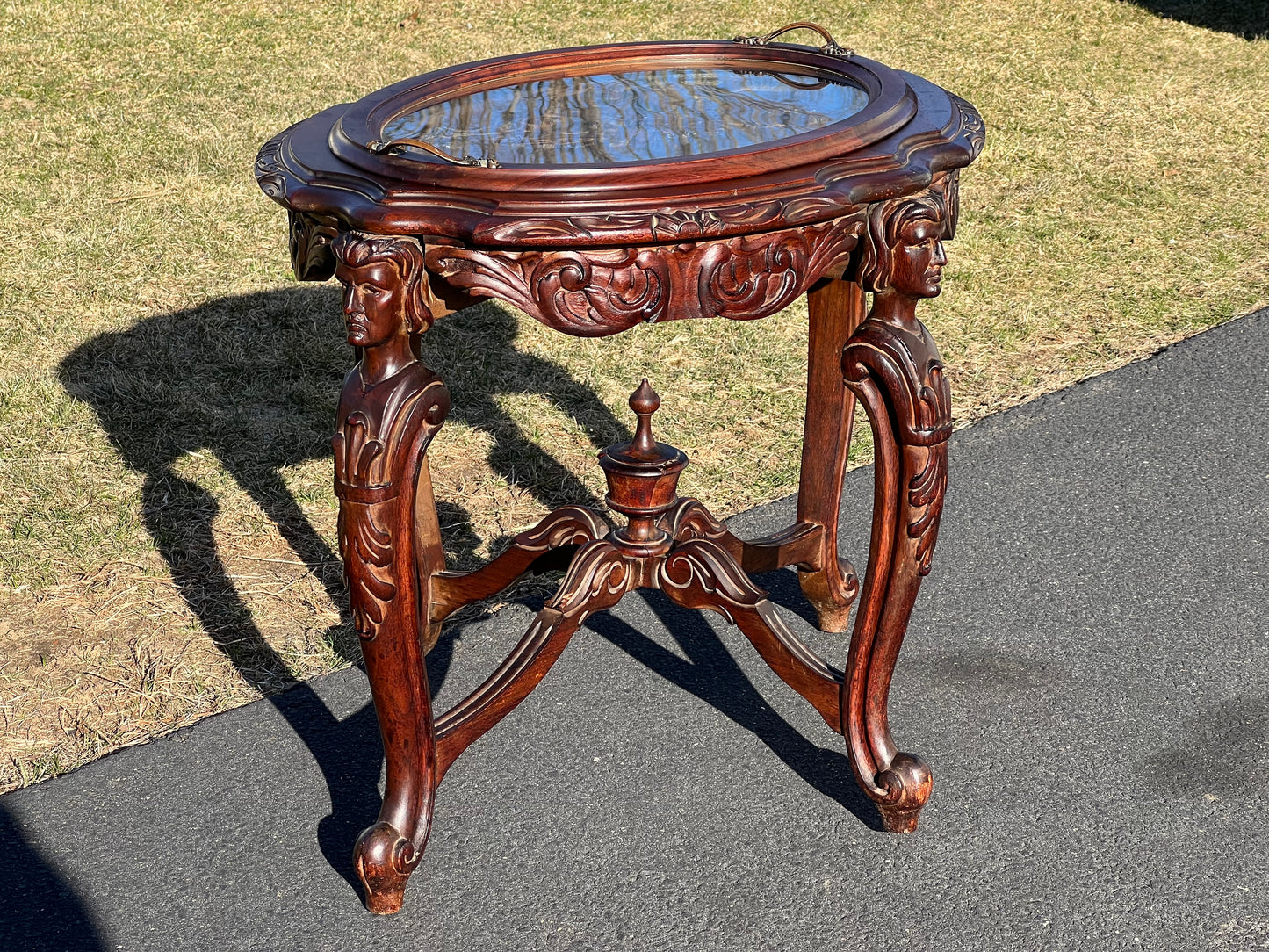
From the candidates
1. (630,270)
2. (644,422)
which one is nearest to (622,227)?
(630,270)

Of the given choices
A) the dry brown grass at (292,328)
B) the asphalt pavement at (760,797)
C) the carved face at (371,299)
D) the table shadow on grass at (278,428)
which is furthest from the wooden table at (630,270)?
the dry brown grass at (292,328)

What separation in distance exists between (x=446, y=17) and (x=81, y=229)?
3074 millimetres

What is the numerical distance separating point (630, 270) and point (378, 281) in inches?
12.9

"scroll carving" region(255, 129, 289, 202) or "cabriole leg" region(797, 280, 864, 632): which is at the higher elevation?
"scroll carving" region(255, 129, 289, 202)

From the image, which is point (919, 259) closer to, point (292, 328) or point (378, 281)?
point (378, 281)

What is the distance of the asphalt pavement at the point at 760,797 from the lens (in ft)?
6.93

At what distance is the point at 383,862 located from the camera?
209 cm

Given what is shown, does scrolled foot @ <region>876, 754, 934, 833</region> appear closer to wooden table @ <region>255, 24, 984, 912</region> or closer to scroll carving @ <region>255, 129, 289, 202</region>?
wooden table @ <region>255, 24, 984, 912</region>

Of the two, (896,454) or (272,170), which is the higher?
(272,170)

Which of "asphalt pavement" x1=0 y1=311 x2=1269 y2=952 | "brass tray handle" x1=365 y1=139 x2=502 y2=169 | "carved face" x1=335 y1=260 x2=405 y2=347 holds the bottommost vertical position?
"asphalt pavement" x1=0 y1=311 x2=1269 y2=952

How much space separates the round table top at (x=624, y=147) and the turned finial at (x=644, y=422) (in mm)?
494

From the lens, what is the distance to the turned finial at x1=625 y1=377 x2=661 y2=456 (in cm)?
242

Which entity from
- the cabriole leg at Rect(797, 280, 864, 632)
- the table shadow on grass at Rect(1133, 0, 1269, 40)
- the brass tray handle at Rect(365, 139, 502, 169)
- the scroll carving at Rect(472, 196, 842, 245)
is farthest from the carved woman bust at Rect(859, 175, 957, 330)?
the table shadow on grass at Rect(1133, 0, 1269, 40)

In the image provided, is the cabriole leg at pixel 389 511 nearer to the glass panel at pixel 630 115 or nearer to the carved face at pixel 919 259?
the glass panel at pixel 630 115
